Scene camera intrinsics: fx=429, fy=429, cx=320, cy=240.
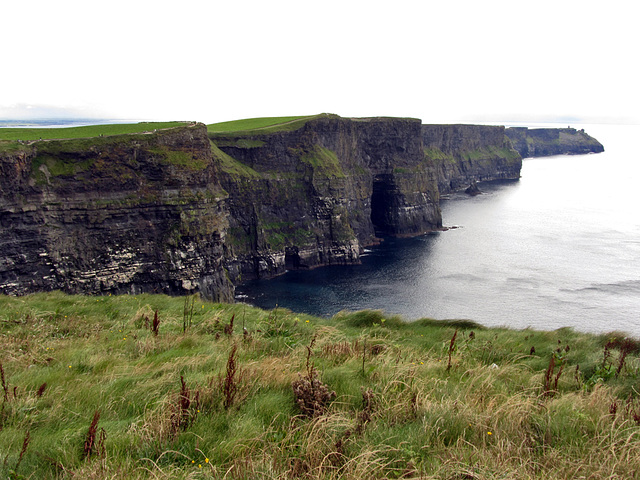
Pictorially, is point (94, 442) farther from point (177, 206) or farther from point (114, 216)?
point (177, 206)

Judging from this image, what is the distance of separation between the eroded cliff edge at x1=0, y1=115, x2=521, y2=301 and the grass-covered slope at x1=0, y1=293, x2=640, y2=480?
3987 cm

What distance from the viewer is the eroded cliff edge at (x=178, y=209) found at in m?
43.3

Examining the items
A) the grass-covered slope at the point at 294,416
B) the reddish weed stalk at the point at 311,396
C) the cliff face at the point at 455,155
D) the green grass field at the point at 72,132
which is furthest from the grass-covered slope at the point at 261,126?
the cliff face at the point at 455,155

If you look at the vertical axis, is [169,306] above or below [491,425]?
below

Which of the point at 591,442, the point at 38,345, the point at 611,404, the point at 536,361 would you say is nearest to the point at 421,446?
the point at 591,442

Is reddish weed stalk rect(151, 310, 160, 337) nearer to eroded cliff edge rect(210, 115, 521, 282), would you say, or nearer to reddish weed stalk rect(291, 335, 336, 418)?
reddish weed stalk rect(291, 335, 336, 418)

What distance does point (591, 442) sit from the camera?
533 centimetres

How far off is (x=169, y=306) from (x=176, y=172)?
126 feet

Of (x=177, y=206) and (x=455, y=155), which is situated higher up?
(x=455, y=155)

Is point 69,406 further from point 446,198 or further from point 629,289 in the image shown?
point 446,198

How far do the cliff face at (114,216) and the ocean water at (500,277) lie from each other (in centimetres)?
1252

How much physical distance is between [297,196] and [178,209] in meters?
31.1

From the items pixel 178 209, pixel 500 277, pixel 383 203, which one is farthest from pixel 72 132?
pixel 383 203

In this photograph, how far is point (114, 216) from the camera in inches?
1898
